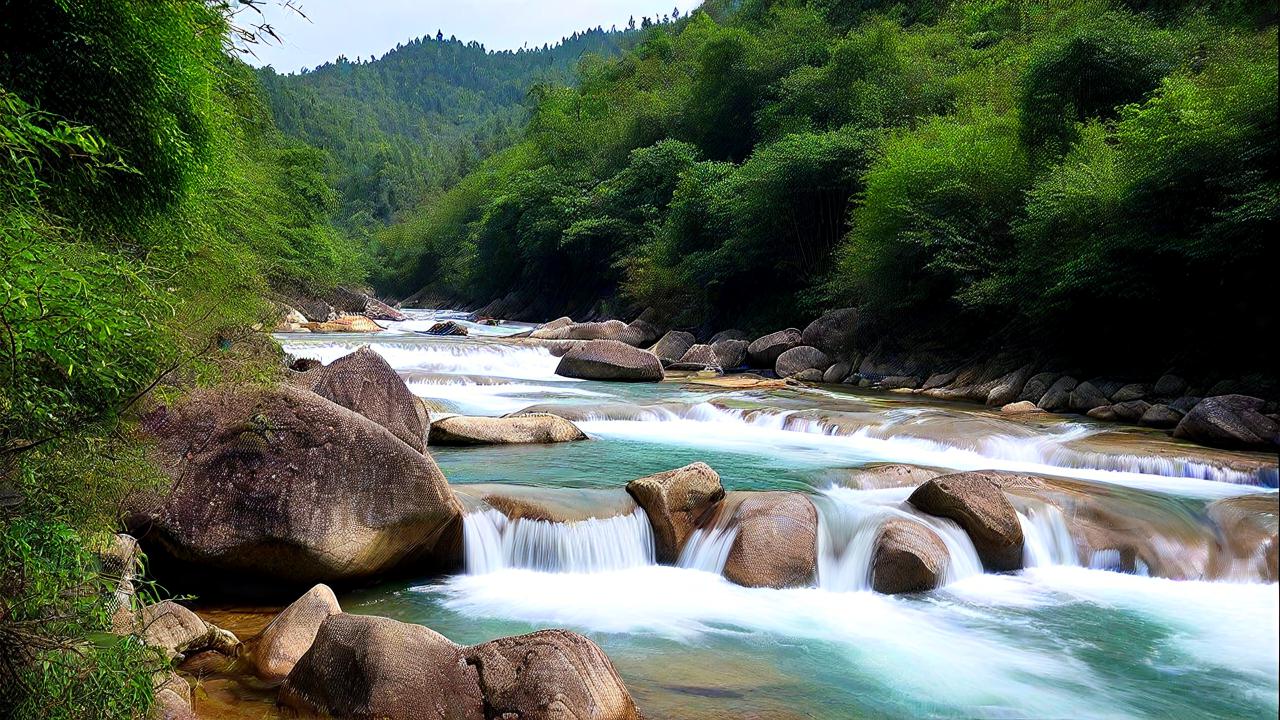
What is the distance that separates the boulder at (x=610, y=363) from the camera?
23.7 meters

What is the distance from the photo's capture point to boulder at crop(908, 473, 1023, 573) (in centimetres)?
877

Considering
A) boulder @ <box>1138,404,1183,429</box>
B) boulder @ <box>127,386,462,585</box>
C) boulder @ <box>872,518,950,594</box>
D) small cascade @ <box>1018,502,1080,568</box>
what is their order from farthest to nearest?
boulder @ <box>1138,404,1183,429</box>
small cascade @ <box>1018,502,1080,568</box>
boulder @ <box>872,518,950,594</box>
boulder @ <box>127,386,462,585</box>

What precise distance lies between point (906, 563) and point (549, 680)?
4374 mm

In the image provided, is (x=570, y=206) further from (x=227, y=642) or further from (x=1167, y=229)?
(x=227, y=642)

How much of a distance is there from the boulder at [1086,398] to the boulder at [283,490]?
45.8 ft

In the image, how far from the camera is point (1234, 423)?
Result: 13.1m

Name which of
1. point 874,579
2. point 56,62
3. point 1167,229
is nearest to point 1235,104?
point 1167,229

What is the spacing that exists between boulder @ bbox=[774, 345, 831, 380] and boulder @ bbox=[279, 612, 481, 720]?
20.9 metres

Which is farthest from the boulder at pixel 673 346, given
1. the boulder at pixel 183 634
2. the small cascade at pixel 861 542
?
the boulder at pixel 183 634

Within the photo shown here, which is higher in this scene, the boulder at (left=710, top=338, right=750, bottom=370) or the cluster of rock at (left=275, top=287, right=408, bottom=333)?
the cluster of rock at (left=275, top=287, right=408, bottom=333)

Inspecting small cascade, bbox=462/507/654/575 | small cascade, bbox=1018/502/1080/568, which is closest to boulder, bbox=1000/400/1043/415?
small cascade, bbox=1018/502/1080/568

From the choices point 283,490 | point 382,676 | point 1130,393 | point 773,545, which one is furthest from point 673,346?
point 382,676

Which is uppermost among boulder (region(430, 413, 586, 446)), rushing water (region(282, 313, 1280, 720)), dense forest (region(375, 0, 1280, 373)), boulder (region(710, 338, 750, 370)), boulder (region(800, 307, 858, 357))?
dense forest (region(375, 0, 1280, 373))

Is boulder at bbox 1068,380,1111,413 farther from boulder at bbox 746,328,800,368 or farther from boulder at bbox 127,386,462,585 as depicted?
boulder at bbox 127,386,462,585
